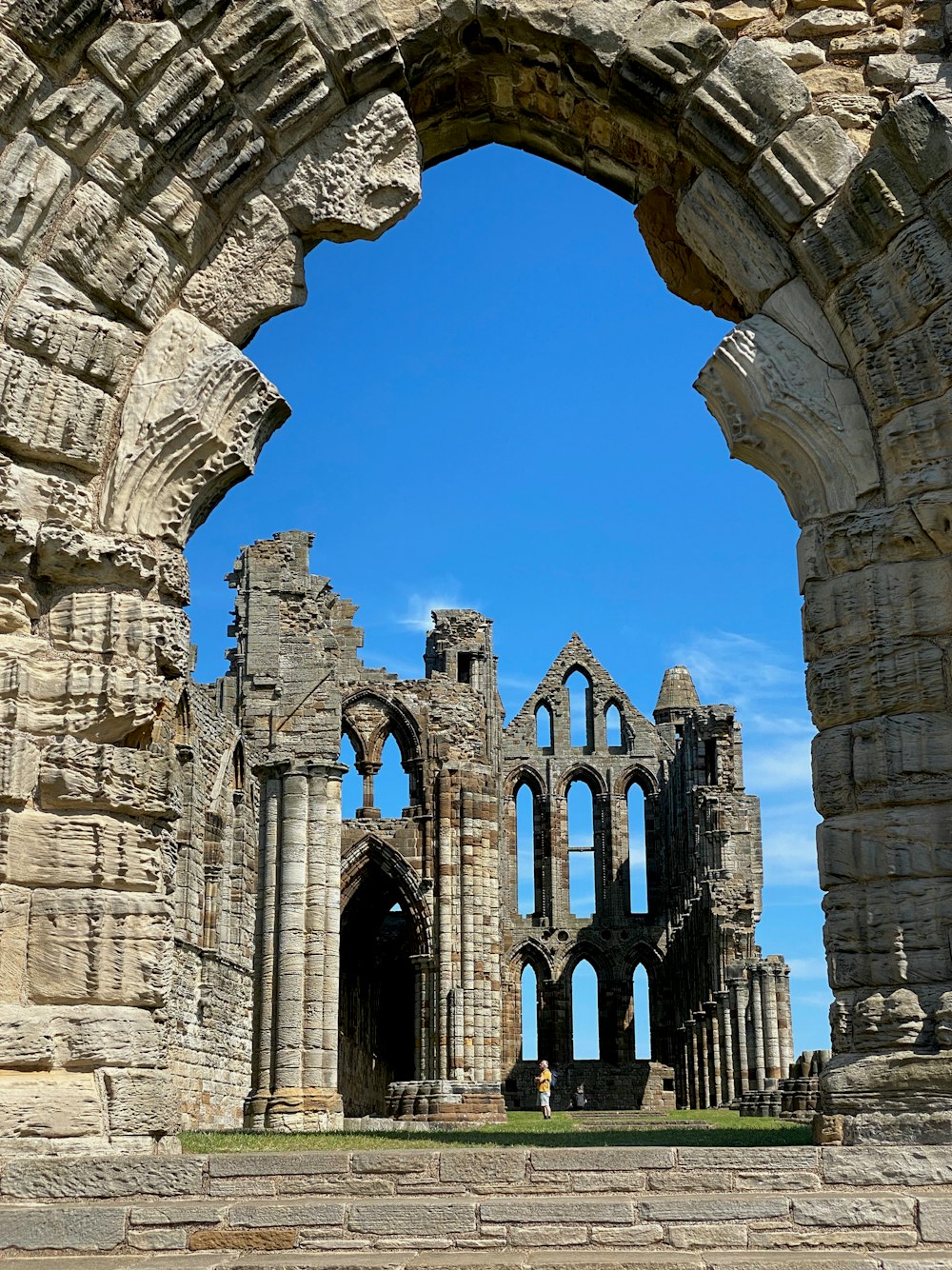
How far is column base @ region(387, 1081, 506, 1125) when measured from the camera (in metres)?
25.5

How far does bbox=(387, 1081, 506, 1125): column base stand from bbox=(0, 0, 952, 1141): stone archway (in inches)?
790

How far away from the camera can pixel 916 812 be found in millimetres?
6191

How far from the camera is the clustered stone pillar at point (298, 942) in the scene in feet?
68.2

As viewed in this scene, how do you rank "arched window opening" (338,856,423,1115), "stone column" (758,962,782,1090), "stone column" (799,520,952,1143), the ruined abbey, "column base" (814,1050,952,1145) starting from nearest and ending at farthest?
"column base" (814,1050,952,1145), "stone column" (799,520,952,1143), the ruined abbey, "stone column" (758,962,782,1090), "arched window opening" (338,856,423,1115)

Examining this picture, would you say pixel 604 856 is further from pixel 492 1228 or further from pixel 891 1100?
pixel 492 1228

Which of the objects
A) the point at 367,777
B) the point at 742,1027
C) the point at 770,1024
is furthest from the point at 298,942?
the point at 367,777

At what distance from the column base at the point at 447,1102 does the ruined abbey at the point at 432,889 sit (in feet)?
0.17

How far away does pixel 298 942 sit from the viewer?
866 inches

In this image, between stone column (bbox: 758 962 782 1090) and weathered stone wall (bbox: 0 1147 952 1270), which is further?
stone column (bbox: 758 962 782 1090)

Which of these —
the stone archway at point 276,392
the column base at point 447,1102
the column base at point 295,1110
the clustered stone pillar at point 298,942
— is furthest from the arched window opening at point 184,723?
the stone archway at point 276,392

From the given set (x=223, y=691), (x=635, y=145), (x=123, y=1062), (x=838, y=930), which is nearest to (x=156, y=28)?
(x=635, y=145)

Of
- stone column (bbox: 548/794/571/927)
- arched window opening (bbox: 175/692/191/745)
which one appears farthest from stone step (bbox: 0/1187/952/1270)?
stone column (bbox: 548/794/571/927)

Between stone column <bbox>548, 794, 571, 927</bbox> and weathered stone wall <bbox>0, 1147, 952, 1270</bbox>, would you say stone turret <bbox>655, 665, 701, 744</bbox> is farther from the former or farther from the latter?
weathered stone wall <bbox>0, 1147, 952, 1270</bbox>

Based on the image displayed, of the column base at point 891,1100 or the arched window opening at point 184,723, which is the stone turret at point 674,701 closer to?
the arched window opening at point 184,723
